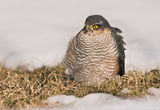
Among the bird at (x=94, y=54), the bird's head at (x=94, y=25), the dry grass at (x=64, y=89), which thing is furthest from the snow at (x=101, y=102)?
the bird's head at (x=94, y=25)

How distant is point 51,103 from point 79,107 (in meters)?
0.53

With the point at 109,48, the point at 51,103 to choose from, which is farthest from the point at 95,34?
the point at 51,103

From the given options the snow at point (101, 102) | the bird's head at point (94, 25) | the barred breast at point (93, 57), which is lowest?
the snow at point (101, 102)

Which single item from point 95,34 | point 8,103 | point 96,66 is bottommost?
point 8,103

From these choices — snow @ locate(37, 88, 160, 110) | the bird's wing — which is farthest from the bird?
snow @ locate(37, 88, 160, 110)

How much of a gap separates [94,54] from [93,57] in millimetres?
72

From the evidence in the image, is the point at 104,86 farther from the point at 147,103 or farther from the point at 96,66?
the point at 147,103

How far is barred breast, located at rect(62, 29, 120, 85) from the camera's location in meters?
7.80

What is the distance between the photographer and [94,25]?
7699 mm

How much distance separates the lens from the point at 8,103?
6793mm

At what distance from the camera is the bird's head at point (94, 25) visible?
7.66 metres

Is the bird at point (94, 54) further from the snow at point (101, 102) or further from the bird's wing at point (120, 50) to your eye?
the snow at point (101, 102)

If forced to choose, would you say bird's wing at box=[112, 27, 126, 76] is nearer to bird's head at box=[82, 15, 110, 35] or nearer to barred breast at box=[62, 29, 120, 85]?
barred breast at box=[62, 29, 120, 85]

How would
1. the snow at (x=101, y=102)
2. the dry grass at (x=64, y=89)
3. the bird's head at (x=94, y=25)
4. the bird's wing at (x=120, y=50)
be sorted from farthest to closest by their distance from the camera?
the bird's wing at (x=120, y=50) < the bird's head at (x=94, y=25) < the dry grass at (x=64, y=89) < the snow at (x=101, y=102)
